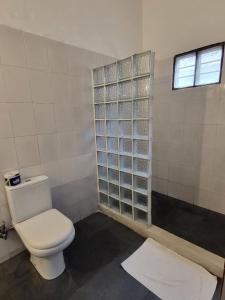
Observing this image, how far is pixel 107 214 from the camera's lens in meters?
2.25

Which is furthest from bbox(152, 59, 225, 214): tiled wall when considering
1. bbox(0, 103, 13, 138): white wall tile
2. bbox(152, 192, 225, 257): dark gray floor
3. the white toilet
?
bbox(0, 103, 13, 138): white wall tile

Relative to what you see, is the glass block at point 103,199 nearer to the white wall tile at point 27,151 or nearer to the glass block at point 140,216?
the glass block at point 140,216

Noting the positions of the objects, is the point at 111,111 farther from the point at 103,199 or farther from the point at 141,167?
the point at 103,199

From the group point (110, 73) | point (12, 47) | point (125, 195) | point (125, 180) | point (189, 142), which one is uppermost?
point (12, 47)

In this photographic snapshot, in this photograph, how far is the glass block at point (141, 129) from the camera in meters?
1.64

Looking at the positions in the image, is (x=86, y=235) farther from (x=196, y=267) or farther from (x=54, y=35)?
(x=54, y=35)

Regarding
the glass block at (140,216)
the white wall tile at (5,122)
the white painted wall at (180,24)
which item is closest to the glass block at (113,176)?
the glass block at (140,216)

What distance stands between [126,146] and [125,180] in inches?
15.7

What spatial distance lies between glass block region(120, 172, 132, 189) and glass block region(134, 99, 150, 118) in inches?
26.0

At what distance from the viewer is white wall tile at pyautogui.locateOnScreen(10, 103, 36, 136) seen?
Answer: 1.51 m

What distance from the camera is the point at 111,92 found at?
190 centimetres

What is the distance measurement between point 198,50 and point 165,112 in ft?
2.63

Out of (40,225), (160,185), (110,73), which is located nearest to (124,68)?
(110,73)

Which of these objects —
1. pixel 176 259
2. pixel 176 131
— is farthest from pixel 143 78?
pixel 176 259
